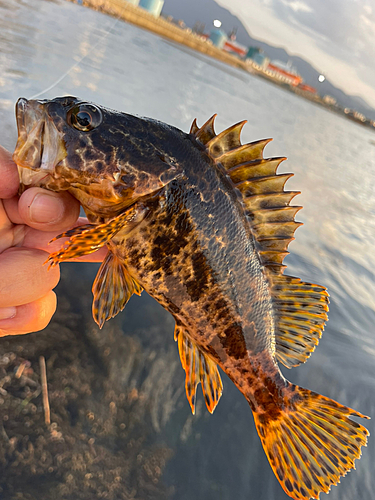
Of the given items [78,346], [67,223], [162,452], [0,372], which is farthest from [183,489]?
[67,223]

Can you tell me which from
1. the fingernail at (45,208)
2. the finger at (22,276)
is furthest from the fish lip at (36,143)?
the finger at (22,276)

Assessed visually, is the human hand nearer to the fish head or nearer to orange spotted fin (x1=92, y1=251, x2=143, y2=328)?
the fish head

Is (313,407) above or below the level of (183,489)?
above

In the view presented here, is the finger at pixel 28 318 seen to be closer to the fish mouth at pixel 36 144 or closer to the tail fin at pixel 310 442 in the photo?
the fish mouth at pixel 36 144

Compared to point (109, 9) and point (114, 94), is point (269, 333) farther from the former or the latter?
point (114, 94)

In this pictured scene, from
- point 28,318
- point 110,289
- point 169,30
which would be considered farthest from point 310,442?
point 169,30

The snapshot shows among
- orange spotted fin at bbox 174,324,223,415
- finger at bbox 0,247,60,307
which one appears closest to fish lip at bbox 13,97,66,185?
finger at bbox 0,247,60,307

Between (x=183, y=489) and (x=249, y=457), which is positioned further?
(x=249, y=457)
